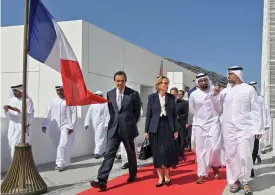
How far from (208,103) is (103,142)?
398cm

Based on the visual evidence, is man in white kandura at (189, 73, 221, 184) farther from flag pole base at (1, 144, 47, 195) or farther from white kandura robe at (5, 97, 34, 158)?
white kandura robe at (5, 97, 34, 158)

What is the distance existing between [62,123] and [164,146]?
277 centimetres

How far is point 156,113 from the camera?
19.1 ft

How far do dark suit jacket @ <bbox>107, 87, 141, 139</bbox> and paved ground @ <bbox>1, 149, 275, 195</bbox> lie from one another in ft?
3.45

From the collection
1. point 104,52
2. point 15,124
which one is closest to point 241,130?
point 15,124

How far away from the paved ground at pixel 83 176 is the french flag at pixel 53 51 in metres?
1.41

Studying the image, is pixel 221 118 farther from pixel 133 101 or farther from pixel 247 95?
pixel 133 101

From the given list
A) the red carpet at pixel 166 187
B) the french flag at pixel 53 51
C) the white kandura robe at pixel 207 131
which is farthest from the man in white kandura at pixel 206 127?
the french flag at pixel 53 51

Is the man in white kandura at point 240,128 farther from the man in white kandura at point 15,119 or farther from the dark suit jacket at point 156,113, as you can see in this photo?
the man in white kandura at point 15,119

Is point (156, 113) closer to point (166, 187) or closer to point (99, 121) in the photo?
point (166, 187)

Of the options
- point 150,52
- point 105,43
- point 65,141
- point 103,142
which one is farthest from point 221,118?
point 150,52

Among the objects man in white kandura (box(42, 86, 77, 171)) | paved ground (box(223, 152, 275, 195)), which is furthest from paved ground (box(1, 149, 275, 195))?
man in white kandura (box(42, 86, 77, 171))

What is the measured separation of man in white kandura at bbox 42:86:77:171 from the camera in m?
7.48

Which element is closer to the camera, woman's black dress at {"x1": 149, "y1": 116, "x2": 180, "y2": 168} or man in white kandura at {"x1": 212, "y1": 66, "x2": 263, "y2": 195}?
man in white kandura at {"x1": 212, "y1": 66, "x2": 263, "y2": 195}
